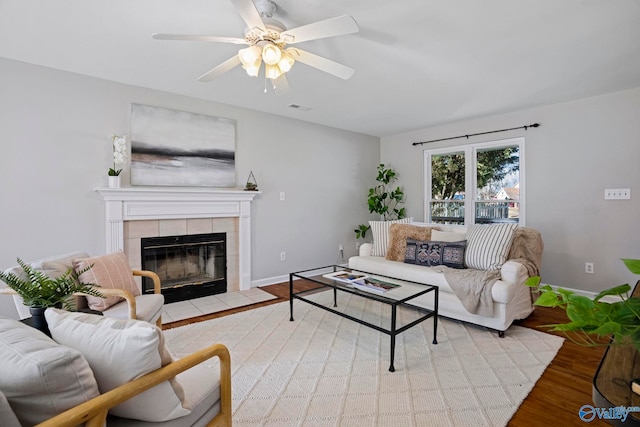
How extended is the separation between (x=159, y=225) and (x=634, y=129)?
5.31 metres

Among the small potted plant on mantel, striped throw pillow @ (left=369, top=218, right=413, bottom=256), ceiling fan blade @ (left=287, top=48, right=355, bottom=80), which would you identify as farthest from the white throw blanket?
the small potted plant on mantel

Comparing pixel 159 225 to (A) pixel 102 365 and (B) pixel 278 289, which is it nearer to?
(B) pixel 278 289

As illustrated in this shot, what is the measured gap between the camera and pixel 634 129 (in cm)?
347

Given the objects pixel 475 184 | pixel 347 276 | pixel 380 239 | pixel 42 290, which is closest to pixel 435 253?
pixel 380 239

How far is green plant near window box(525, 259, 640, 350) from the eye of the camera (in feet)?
1.73

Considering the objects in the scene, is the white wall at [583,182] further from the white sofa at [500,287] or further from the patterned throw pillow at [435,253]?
the patterned throw pillow at [435,253]

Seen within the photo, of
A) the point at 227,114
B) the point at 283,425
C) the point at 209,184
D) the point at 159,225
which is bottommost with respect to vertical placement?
the point at 283,425

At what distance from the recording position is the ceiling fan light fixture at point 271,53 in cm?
196

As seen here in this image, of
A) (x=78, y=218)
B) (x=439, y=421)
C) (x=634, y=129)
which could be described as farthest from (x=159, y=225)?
(x=634, y=129)

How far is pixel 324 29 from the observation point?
5.82 ft

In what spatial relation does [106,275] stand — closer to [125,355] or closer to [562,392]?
[125,355]

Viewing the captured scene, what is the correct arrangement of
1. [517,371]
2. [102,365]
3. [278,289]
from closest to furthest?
[102,365] → [517,371] → [278,289]

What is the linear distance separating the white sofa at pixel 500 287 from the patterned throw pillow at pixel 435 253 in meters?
0.10

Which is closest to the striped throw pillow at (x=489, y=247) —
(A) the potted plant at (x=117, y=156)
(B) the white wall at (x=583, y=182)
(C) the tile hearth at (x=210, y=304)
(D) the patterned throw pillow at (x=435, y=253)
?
(D) the patterned throw pillow at (x=435, y=253)
